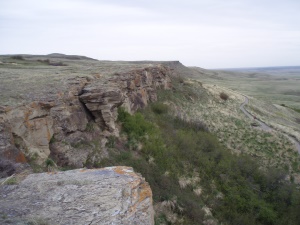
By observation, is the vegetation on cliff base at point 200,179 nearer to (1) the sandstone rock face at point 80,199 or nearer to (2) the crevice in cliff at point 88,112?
(2) the crevice in cliff at point 88,112

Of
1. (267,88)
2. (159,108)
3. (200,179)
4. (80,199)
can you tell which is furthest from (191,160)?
(267,88)

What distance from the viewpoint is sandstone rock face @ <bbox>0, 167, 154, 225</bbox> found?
15.7ft

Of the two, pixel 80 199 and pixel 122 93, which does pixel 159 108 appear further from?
pixel 80 199

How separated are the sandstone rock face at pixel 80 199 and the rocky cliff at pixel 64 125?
215 cm

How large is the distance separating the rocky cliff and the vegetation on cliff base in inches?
55.3

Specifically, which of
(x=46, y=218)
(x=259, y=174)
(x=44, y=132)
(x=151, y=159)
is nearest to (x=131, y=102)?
(x=151, y=159)

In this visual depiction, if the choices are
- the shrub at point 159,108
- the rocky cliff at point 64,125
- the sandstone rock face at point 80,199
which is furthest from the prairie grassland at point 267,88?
the sandstone rock face at point 80,199

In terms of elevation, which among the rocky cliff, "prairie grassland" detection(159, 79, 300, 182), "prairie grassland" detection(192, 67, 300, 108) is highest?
the rocky cliff

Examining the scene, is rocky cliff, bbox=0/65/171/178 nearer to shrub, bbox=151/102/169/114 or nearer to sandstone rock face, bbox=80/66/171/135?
sandstone rock face, bbox=80/66/171/135

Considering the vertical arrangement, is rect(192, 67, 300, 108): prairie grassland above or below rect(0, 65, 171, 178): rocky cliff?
below

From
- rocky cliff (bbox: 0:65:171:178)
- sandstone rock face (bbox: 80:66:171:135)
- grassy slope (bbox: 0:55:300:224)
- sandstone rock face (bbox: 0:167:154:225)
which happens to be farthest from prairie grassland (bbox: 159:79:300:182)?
sandstone rock face (bbox: 0:167:154:225)

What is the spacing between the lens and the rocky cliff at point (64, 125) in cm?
912

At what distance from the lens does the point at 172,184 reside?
12617 mm

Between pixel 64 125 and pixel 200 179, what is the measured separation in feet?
28.0
